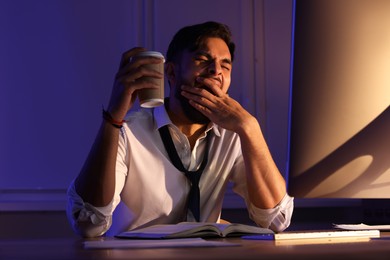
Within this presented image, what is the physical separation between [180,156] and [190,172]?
0.12 metres

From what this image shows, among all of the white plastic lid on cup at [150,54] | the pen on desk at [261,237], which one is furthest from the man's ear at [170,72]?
the pen on desk at [261,237]

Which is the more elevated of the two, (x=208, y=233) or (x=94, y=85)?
(x=94, y=85)

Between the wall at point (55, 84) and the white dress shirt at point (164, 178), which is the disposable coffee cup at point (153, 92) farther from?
the wall at point (55, 84)

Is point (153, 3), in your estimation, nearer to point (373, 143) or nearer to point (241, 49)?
point (241, 49)

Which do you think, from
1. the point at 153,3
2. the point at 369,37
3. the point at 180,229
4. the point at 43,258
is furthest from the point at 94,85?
the point at 43,258

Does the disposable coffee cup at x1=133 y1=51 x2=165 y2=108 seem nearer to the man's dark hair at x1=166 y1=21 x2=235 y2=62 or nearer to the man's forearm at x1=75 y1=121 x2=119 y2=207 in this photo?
the man's forearm at x1=75 y1=121 x2=119 y2=207

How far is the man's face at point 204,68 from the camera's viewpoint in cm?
196

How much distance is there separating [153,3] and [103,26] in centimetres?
26

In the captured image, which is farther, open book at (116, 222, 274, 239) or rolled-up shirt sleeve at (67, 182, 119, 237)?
rolled-up shirt sleeve at (67, 182, 119, 237)

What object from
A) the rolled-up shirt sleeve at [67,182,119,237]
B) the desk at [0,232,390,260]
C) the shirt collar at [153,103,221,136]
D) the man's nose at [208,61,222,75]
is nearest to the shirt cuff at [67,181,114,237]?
the rolled-up shirt sleeve at [67,182,119,237]

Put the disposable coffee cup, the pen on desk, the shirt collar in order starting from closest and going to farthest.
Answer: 1. the pen on desk
2. the disposable coffee cup
3. the shirt collar

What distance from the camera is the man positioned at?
161cm

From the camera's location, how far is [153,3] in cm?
269

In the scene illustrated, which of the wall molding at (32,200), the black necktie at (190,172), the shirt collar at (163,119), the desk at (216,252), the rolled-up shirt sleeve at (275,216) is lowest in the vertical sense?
the wall molding at (32,200)
